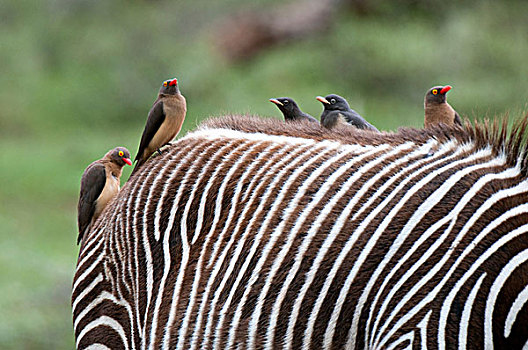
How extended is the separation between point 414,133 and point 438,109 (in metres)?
1.03

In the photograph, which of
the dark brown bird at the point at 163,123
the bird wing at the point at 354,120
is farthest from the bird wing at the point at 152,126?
the bird wing at the point at 354,120

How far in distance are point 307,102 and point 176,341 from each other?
582 inches

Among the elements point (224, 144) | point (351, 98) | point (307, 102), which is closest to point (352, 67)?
point (351, 98)

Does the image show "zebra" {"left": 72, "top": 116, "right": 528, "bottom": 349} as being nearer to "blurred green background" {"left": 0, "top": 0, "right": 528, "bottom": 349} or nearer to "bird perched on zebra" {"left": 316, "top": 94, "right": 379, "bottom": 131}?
"bird perched on zebra" {"left": 316, "top": 94, "right": 379, "bottom": 131}

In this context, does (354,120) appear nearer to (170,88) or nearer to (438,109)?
(438,109)

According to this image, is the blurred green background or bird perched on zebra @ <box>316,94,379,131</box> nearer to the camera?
bird perched on zebra @ <box>316,94,379,131</box>

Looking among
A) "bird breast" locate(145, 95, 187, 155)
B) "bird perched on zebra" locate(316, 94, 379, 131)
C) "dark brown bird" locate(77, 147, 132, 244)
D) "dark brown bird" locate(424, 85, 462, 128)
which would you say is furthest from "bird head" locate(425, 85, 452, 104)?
"dark brown bird" locate(77, 147, 132, 244)

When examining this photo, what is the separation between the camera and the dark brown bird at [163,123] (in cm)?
414

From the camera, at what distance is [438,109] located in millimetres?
4129

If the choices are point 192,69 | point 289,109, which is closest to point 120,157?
point 289,109

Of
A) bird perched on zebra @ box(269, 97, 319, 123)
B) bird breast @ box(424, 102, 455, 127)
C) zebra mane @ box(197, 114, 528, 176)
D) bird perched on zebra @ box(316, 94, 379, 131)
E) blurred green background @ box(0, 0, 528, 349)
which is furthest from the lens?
blurred green background @ box(0, 0, 528, 349)

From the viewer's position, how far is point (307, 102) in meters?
17.8

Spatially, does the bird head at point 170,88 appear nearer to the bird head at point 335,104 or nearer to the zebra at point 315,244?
the zebra at point 315,244

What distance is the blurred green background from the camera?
712 inches
